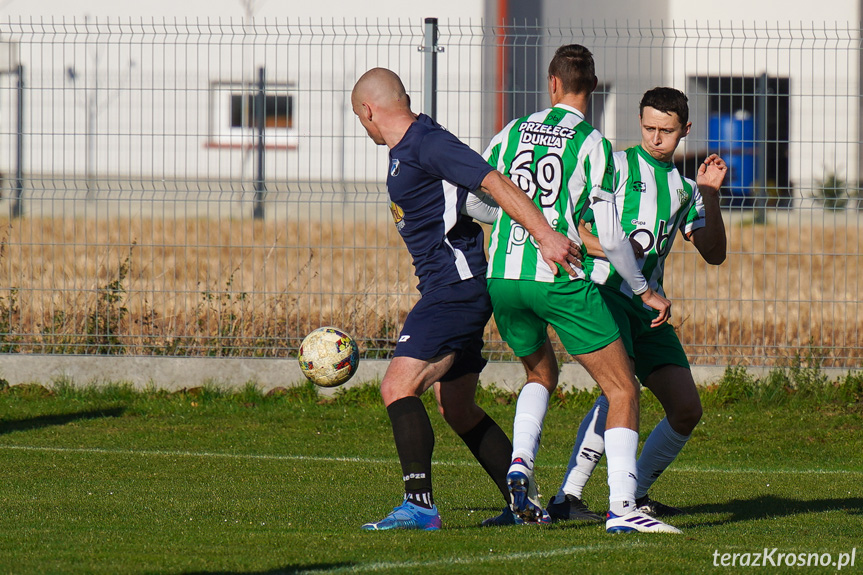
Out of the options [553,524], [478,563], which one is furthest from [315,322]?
[478,563]

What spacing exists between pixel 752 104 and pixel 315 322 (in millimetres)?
4405

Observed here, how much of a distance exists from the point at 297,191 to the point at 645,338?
5387 millimetres

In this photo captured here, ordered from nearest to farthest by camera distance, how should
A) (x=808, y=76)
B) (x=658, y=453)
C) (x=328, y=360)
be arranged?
(x=658, y=453)
(x=328, y=360)
(x=808, y=76)

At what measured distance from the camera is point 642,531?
515 centimetres

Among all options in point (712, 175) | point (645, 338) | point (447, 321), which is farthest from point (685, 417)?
point (447, 321)

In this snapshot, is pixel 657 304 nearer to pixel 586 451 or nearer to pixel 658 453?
pixel 586 451

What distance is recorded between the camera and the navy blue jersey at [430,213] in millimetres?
5186

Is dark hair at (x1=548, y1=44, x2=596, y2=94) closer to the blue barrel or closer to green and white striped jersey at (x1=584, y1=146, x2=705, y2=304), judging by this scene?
green and white striped jersey at (x1=584, y1=146, x2=705, y2=304)

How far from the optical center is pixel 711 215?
5.93 metres

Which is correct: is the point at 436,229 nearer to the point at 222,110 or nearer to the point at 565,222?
the point at 565,222

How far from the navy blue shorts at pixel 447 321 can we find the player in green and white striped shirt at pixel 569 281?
9 cm

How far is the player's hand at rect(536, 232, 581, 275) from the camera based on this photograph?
4844mm

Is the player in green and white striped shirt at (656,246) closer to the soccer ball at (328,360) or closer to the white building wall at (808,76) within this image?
the soccer ball at (328,360)

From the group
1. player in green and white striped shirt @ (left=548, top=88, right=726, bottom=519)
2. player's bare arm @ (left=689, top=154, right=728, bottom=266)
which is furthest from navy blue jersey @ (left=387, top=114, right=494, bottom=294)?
player's bare arm @ (left=689, top=154, right=728, bottom=266)
